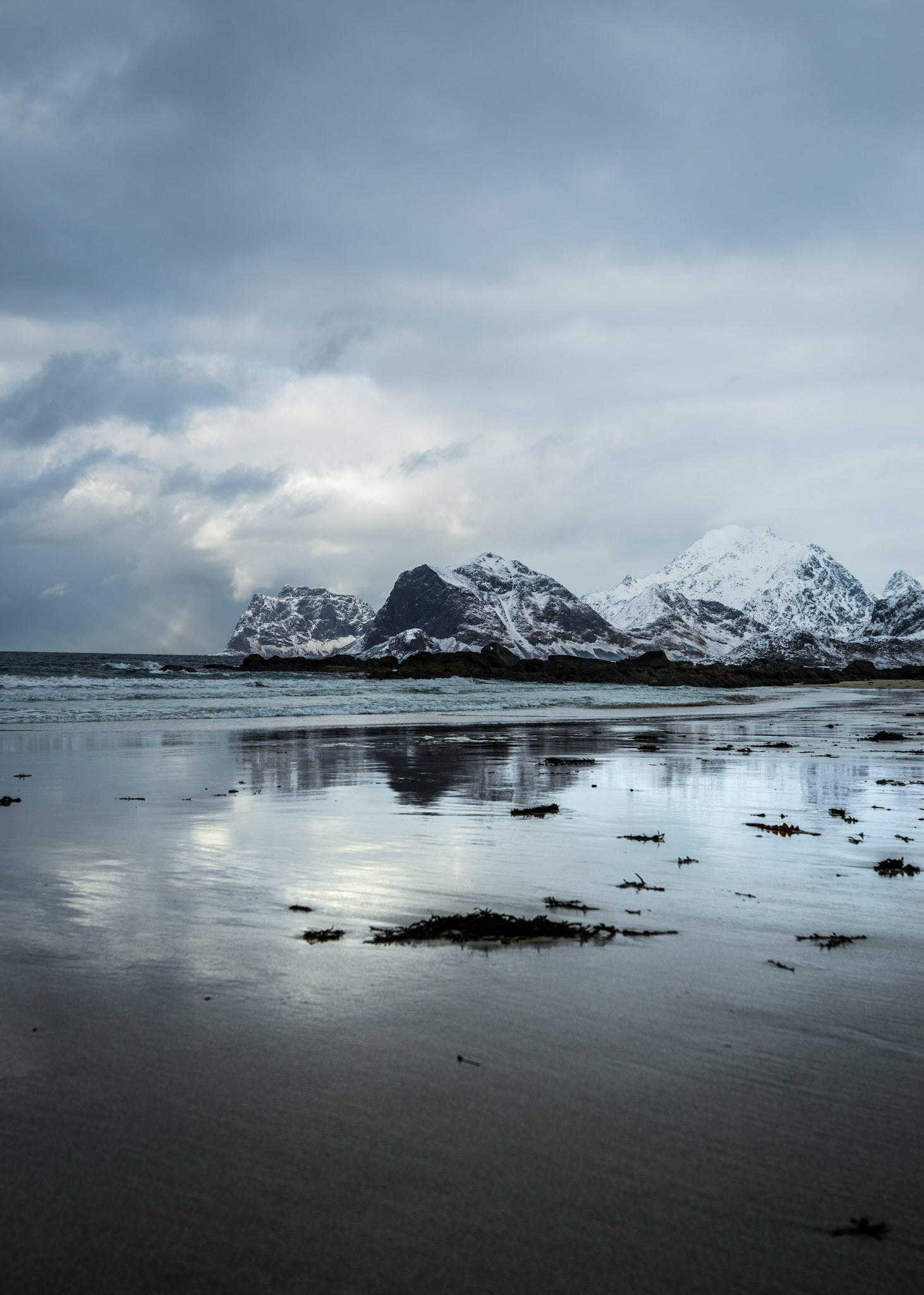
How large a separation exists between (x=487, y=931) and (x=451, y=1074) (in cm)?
177

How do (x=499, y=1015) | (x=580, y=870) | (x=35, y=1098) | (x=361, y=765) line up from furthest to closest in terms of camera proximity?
(x=361, y=765) < (x=580, y=870) < (x=499, y=1015) < (x=35, y=1098)

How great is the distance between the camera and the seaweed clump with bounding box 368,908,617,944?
4711mm

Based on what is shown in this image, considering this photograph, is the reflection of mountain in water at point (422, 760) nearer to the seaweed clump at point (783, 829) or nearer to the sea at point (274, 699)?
the seaweed clump at point (783, 829)

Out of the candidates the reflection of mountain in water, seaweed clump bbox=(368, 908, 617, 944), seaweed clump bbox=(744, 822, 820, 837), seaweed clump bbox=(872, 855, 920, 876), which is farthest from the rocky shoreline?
seaweed clump bbox=(368, 908, 617, 944)

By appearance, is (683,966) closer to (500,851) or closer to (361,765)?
(500,851)

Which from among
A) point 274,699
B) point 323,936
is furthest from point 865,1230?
point 274,699

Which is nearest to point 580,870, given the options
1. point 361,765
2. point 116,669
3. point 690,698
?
point 361,765

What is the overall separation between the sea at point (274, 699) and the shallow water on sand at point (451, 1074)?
2213 centimetres

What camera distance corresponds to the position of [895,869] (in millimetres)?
6621

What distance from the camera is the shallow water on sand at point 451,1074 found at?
7.05ft

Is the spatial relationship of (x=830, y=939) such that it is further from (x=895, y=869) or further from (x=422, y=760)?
(x=422, y=760)

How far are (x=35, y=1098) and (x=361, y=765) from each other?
463 inches

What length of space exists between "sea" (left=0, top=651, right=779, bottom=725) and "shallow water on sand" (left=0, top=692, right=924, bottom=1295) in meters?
22.1

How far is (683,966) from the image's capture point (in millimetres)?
4285
